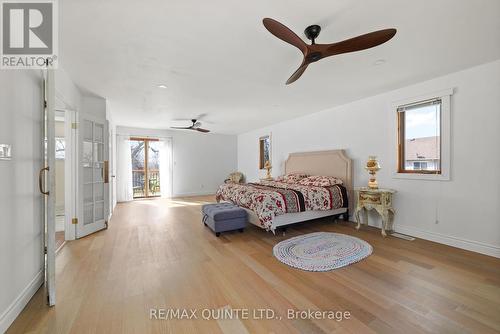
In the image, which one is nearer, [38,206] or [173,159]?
[38,206]

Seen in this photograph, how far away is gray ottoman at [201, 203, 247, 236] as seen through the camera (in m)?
3.44

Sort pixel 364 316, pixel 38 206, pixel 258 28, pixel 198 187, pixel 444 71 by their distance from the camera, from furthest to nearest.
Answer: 1. pixel 198 187
2. pixel 444 71
3. pixel 38 206
4. pixel 258 28
5. pixel 364 316

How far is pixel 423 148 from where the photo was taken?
3.38m

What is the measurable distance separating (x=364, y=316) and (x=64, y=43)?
3.60m

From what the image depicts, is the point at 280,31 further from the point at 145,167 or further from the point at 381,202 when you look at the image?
the point at 145,167

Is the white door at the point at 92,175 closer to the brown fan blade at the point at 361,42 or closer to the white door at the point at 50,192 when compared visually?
the white door at the point at 50,192

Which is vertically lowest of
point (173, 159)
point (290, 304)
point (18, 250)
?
point (290, 304)

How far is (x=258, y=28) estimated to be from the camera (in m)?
1.97

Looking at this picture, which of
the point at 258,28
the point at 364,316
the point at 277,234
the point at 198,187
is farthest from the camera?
the point at 198,187

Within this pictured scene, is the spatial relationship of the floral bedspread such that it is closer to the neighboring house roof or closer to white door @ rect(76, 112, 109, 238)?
the neighboring house roof

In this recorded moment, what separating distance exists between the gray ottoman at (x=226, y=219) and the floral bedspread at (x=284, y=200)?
0.22 m

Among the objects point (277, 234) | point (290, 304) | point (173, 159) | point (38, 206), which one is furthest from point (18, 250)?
point (173, 159)

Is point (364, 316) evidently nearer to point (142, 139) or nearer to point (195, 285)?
point (195, 285)

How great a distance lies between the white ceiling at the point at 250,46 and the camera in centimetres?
173
